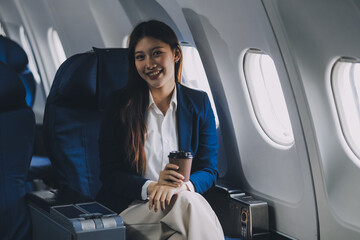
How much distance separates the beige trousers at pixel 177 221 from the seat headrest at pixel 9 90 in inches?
32.1

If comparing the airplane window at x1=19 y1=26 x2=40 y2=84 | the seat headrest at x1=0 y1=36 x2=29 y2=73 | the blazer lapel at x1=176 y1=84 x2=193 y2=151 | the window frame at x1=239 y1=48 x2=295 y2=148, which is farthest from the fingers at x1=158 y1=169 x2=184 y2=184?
the airplane window at x1=19 y1=26 x2=40 y2=84

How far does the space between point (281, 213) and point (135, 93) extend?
1.18 m

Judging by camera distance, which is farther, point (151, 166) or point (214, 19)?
point (214, 19)

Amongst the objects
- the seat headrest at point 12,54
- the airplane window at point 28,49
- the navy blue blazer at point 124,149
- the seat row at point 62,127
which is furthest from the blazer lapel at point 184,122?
the airplane window at point 28,49

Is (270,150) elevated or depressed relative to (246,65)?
depressed

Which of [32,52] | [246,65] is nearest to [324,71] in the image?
[246,65]

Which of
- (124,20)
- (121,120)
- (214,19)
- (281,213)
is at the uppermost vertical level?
(124,20)

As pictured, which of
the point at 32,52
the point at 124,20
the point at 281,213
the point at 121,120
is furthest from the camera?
the point at 32,52

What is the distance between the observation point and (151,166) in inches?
97.7

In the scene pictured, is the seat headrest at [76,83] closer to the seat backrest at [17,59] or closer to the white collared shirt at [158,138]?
the white collared shirt at [158,138]

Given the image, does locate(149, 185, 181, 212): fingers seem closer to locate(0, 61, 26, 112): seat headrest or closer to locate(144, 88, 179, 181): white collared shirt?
locate(144, 88, 179, 181): white collared shirt

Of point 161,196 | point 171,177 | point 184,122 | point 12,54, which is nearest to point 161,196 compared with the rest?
point 161,196

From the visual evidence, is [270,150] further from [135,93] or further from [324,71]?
[135,93]

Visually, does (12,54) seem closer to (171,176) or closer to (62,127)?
(62,127)
